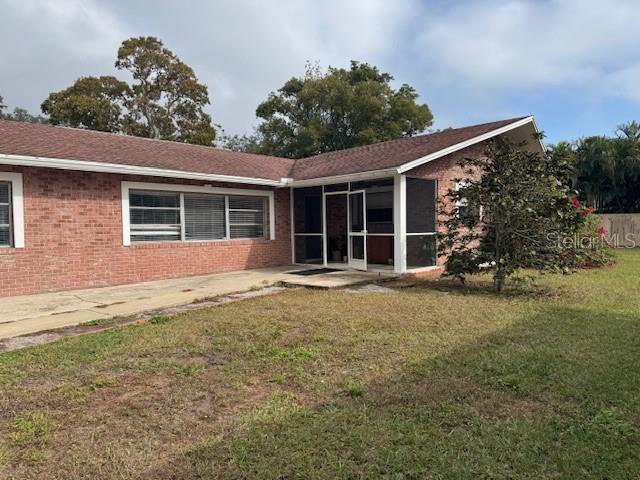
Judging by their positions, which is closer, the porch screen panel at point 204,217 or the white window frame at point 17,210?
the white window frame at point 17,210

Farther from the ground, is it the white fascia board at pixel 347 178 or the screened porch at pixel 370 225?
the white fascia board at pixel 347 178

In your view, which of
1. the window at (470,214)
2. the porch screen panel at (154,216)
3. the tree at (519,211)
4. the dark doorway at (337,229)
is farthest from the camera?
the dark doorway at (337,229)

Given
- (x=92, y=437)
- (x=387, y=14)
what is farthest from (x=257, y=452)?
(x=387, y=14)

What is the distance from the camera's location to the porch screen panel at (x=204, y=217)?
11.4 meters

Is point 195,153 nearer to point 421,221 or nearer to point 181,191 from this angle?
point 181,191

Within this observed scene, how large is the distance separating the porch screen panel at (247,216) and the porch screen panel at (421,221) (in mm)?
4333

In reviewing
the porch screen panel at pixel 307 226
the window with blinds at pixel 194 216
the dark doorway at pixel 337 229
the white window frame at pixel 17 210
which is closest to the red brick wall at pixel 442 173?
the dark doorway at pixel 337 229

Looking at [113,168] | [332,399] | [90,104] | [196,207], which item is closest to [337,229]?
[196,207]

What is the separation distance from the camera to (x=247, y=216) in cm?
1271

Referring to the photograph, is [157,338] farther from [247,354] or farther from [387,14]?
[387,14]

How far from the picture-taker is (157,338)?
221 inches

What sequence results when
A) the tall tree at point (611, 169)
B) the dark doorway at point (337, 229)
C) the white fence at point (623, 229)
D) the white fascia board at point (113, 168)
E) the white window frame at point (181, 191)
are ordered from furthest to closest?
1. the tall tree at point (611, 169)
2. the white fence at point (623, 229)
3. the dark doorway at point (337, 229)
4. the white window frame at point (181, 191)
5. the white fascia board at point (113, 168)

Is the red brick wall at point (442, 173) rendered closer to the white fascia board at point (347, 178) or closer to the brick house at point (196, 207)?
the brick house at point (196, 207)

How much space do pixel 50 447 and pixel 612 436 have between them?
3.73 m
